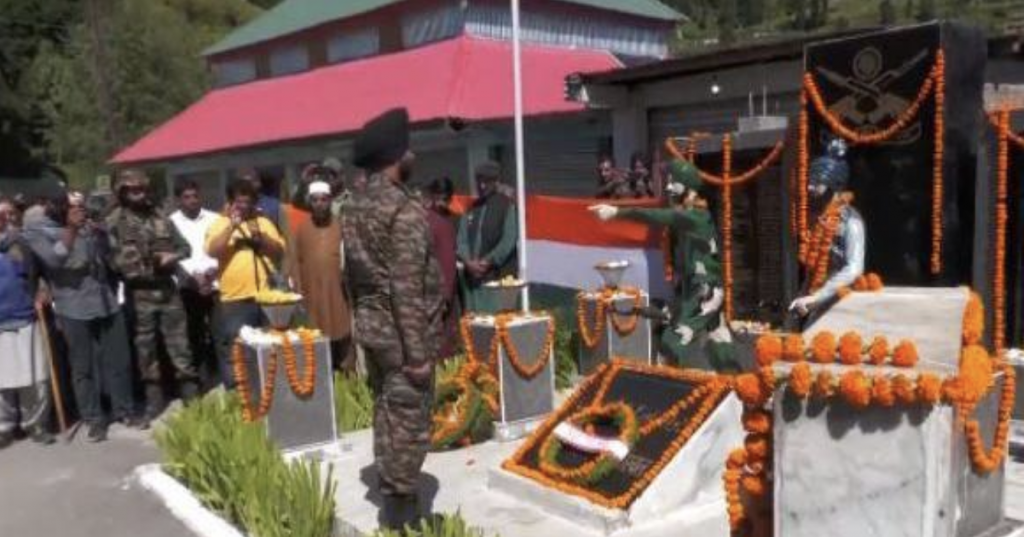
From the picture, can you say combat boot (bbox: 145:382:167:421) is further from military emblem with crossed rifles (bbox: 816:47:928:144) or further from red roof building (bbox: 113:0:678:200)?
military emblem with crossed rifles (bbox: 816:47:928:144)

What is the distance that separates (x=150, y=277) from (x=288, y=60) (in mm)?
15106

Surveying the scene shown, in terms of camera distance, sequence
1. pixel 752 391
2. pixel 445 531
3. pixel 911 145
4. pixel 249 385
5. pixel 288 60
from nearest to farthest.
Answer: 1. pixel 752 391
2. pixel 445 531
3. pixel 911 145
4. pixel 249 385
5. pixel 288 60

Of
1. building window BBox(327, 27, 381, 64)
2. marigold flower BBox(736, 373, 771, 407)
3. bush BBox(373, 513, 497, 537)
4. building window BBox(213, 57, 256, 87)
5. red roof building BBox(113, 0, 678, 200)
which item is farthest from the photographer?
building window BBox(213, 57, 256, 87)

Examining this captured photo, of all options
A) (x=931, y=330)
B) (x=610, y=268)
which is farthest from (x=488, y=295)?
(x=931, y=330)

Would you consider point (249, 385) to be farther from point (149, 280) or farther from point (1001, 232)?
point (1001, 232)

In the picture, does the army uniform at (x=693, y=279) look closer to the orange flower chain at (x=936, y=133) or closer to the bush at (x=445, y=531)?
the orange flower chain at (x=936, y=133)

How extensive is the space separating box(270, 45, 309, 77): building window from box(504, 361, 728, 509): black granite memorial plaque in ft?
55.9

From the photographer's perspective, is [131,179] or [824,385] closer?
[824,385]

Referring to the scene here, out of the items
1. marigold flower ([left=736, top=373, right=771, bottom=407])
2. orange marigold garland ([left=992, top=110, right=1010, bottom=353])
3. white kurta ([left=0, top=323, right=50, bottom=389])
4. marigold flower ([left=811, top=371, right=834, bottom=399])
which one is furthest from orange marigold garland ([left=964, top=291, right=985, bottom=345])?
white kurta ([left=0, top=323, right=50, bottom=389])

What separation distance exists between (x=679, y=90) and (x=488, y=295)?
5096 millimetres

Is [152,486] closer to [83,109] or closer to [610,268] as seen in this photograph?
[610,268]

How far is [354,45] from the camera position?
19469mm

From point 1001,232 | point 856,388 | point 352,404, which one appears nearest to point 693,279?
point 1001,232

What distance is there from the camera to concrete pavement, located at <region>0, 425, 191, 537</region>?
548 centimetres
